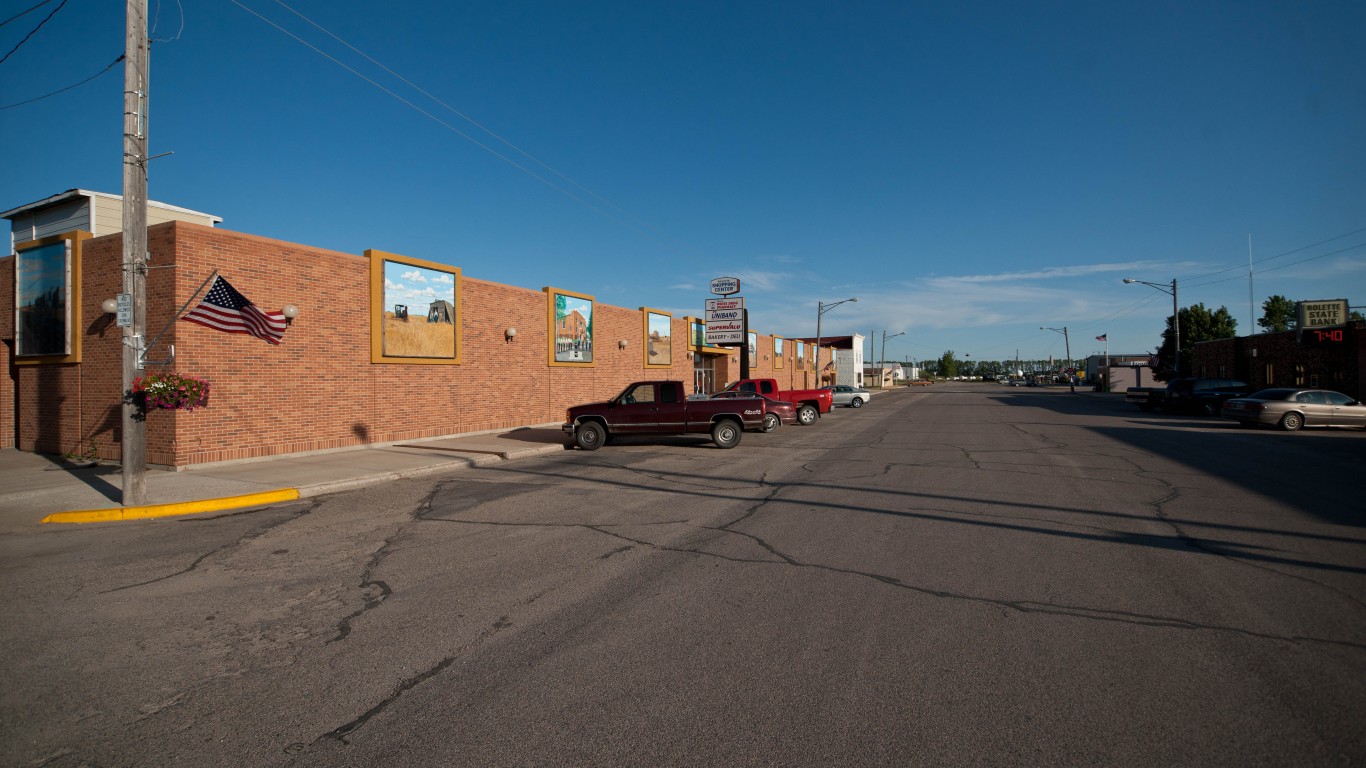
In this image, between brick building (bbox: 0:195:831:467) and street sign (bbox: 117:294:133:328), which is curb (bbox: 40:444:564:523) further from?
brick building (bbox: 0:195:831:467)

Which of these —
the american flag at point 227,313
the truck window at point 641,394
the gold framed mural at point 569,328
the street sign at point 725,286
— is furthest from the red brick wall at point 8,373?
the street sign at point 725,286

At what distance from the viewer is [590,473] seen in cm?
1372

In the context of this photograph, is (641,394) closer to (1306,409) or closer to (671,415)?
(671,415)

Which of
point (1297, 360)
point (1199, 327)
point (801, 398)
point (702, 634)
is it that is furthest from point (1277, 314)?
point (702, 634)

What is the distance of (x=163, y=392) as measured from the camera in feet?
34.9

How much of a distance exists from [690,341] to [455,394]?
19114 millimetres

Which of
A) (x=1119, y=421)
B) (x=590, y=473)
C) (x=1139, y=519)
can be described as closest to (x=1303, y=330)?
(x=1119, y=421)

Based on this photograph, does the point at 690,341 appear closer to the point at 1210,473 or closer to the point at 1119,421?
the point at 1119,421

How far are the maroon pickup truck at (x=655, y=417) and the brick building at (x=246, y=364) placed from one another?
186 inches

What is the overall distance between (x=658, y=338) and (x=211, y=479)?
2323 cm

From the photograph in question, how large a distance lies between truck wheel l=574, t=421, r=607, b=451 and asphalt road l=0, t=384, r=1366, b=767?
27.7ft

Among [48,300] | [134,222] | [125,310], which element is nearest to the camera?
[125,310]

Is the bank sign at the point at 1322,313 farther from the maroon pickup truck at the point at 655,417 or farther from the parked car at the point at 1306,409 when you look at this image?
the maroon pickup truck at the point at 655,417

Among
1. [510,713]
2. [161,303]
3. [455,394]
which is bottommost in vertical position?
[510,713]
